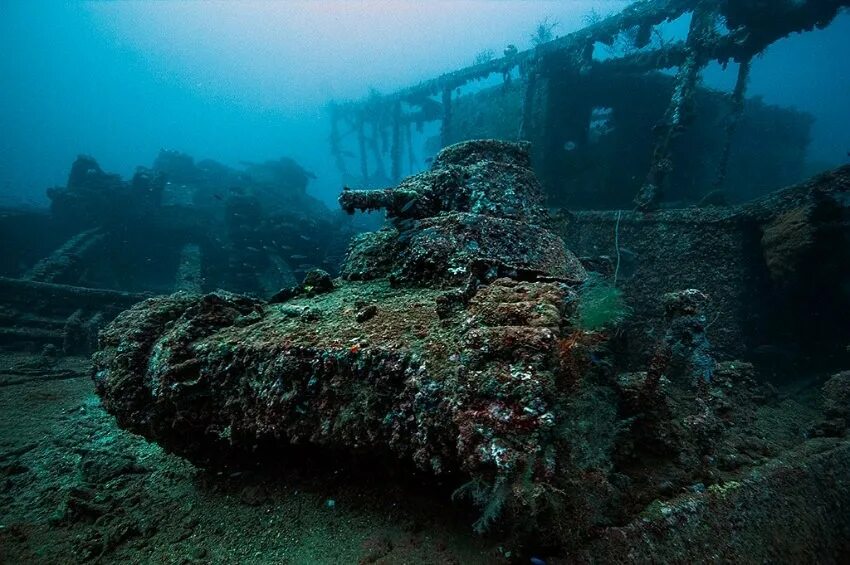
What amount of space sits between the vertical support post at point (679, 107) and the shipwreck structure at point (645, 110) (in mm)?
22

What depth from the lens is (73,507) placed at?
Answer: 2.46 m

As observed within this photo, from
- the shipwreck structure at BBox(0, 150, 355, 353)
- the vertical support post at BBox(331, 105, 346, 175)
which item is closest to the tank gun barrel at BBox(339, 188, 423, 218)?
the shipwreck structure at BBox(0, 150, 355, 353)

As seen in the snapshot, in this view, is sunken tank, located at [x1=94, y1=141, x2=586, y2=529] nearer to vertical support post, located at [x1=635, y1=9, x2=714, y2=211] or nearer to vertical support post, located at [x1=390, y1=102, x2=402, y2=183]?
vertical support post, located at [x1=635, y1=9, x2=714, y2=211]

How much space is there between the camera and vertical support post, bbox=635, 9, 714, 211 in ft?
25.1

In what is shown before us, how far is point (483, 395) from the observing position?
4.70 feet

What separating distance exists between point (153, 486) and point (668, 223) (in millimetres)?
7041

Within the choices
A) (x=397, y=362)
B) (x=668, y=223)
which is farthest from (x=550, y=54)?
(x=397, y=362)

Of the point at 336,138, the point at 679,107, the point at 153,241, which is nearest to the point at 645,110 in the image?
the point at 679,107

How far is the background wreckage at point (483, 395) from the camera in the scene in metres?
1.38

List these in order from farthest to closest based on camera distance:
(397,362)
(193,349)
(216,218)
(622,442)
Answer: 1. (216,218)
2. (193,349)
3. (622,442)
4. (397,362)

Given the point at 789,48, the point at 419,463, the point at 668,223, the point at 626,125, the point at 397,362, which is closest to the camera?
the point at 419,463

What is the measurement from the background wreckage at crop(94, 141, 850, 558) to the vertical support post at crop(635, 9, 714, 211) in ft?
17.7

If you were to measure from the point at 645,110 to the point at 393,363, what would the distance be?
46.5 feet

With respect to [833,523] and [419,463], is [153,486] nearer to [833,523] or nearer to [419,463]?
[419,463]
